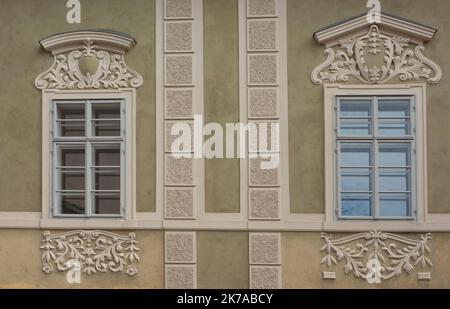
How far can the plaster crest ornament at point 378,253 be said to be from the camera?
560cm

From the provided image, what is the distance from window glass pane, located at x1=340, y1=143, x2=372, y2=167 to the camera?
573cm

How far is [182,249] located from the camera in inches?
228

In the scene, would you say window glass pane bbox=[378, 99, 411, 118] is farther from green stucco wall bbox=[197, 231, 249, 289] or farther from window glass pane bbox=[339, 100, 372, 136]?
green stucco wall bbox=[197, 231, 249, 289]

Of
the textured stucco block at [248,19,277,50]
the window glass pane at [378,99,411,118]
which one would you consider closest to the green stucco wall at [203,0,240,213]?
the textured stucco block at [248,19,277,50]

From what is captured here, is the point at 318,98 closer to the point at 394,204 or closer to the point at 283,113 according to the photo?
the point at 283,113

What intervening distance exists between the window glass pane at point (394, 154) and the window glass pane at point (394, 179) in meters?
0.08

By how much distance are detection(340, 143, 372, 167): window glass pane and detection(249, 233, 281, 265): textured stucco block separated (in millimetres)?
1145

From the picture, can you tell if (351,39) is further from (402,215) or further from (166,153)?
(166,153)

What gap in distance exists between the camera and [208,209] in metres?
5.80

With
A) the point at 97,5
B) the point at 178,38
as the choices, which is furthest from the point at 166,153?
the point at 97,5

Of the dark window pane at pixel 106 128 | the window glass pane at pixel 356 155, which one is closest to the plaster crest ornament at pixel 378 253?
the window glass pane at pixel 356 155

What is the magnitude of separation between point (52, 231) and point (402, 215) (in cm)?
403

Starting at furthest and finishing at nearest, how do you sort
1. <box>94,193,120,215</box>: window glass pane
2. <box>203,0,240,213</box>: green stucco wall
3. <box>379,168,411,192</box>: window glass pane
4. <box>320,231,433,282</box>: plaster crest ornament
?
<box>94,193,120,215</box>: window glass pane < <box>203,0,240,213</box>: green stucco wall < <box>379,168,411,192</box>: window glass pane < <box>320,231,433,282</box>: plaster crest ornament

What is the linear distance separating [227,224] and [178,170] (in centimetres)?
84
